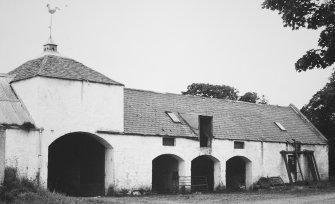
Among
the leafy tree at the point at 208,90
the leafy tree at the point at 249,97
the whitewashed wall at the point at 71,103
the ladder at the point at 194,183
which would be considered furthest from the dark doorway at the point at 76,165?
the leafy tree at the point at 249,97

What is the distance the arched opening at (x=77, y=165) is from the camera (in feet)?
84.3

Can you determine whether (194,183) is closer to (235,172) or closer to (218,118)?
(235,172)

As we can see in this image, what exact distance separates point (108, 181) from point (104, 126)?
9.39ft

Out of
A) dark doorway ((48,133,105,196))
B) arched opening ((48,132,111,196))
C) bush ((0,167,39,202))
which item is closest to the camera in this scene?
bush ((0,167,39,202))

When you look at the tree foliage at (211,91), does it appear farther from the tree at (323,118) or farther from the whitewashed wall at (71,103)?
the whitewashed wall at (71,103)

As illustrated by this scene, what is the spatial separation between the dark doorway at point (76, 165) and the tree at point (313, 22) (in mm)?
14271

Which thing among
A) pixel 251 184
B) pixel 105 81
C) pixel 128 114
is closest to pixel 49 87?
pixel 105 81

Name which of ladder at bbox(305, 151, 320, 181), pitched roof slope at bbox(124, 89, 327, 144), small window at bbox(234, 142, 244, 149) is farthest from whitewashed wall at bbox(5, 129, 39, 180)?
ladder at bbox(305, 151, 320, 181)

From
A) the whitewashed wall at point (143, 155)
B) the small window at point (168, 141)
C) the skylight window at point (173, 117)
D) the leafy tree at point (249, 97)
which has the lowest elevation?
the whitewashed wall at point (143, 155)

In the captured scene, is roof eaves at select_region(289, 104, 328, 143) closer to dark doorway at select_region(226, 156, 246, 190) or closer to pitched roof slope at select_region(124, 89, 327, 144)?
pitched roof slope at select_region(124, 89, 327, 144)

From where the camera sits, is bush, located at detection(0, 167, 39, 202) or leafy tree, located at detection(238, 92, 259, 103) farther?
leafy tree, located at detection(238, 92, 259, 103)

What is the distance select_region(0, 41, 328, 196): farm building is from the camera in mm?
22281

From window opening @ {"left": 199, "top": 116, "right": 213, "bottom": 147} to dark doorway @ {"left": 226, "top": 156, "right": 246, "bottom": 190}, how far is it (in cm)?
331

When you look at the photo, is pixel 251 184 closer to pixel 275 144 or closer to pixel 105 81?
pixel 275 144
